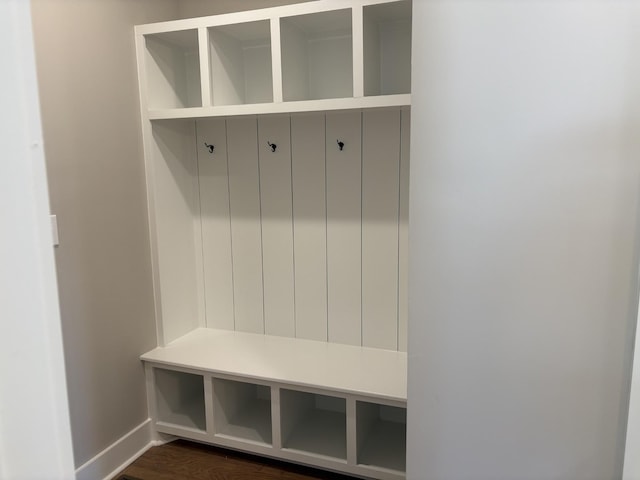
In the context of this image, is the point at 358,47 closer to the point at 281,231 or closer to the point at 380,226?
the point at 380,226

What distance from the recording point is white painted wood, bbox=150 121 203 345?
7.72 feet

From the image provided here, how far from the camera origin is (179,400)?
2576mm

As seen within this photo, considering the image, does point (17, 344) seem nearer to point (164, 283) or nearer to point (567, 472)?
point (567, 472)

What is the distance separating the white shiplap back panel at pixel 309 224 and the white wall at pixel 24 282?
6.12 feet

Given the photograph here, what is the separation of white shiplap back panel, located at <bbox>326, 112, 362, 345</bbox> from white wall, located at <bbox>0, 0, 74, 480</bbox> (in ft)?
6.12

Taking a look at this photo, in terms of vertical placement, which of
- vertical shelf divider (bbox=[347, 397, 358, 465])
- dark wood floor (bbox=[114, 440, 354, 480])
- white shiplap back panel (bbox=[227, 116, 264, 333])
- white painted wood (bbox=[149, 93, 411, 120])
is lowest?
dark wood floor (bbox=[114, 440, 354, 480])

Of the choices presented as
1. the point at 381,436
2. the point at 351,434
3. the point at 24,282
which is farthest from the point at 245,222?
the point at 24,282

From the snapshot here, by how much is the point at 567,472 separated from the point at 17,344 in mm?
1089

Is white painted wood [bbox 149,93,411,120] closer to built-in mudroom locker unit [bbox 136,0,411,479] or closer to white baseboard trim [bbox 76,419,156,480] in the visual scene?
built-in mudroom locker unit [bbox 136,0,411,479]

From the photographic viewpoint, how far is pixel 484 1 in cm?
95

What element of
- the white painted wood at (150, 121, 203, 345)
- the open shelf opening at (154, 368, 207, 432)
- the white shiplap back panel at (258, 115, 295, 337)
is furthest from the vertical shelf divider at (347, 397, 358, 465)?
the white painted wood at (150, 121, 203, 345)

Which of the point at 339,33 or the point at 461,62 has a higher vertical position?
the point at 339,33

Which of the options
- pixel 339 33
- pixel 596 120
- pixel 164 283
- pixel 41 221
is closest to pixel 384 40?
pixel 339 33

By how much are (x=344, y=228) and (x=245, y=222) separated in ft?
1.80
